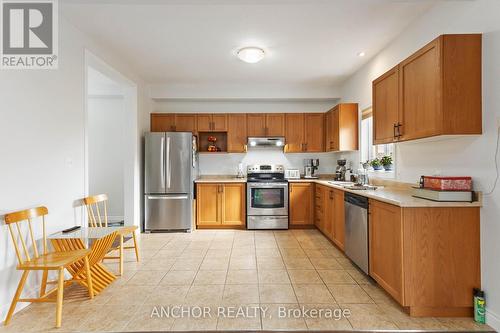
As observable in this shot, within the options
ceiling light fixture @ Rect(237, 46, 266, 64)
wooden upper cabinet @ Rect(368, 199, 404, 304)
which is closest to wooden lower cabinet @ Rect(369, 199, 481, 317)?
wooden upper cabinet @ Rect(368, 199, 404, 304)

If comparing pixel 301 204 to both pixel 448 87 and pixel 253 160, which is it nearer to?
pixel 253 160

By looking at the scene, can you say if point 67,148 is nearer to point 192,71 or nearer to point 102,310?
point 102,310

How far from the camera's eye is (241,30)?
3.06 meters

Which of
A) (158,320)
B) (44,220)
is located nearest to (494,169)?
(158,320)

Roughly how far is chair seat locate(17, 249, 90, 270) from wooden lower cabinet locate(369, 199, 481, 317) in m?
2.66

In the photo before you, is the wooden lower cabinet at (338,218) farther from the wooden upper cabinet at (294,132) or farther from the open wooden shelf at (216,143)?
the open wooden shelf at (216,143)

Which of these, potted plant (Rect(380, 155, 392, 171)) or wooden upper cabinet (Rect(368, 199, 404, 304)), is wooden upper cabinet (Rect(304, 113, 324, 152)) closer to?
potted plant (Rect(380, 155, 392, 171))

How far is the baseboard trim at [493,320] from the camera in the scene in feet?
6.21

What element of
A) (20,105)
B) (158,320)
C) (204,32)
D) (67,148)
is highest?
(204,32)

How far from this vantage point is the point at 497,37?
76.1 inches

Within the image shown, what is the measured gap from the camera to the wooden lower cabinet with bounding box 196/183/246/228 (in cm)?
496

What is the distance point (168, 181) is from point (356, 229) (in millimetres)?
3196

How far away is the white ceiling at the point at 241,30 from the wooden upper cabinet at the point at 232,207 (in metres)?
2.20

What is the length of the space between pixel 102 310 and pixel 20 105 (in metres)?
1.90
